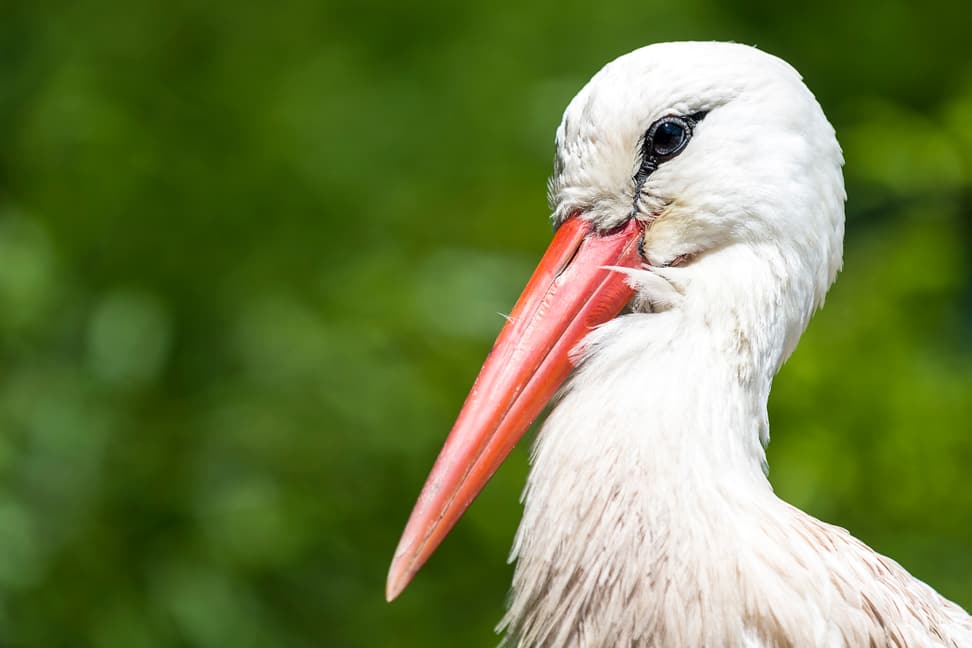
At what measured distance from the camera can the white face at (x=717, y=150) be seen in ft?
6.01

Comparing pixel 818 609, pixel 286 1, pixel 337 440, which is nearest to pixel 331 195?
pixel 286 1

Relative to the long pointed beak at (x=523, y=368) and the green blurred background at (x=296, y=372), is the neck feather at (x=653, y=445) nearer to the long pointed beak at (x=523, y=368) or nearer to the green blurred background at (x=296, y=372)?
the long pointed beak at (x=523, y=368)

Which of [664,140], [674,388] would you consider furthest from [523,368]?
[664,140]

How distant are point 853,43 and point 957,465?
266 cm

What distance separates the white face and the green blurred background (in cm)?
169

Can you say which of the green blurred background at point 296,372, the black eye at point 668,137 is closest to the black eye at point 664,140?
the black eye at point 668,137

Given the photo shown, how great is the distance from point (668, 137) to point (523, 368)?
41 centimetres

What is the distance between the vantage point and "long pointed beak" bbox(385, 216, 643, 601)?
180 cm

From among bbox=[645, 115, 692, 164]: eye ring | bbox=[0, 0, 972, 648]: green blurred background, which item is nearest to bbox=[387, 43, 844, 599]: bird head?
bbox=[645, 115, 692, 164]: eye ring

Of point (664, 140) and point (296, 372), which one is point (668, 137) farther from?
point (296, 372)

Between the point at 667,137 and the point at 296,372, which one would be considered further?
the point at 296,372

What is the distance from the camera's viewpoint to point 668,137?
190cm

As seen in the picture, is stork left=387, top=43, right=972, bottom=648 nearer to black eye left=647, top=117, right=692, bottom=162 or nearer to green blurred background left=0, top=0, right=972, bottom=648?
black eye left=647, top=117, right=692, bottom=162

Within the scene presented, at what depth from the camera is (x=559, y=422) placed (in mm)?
1872
